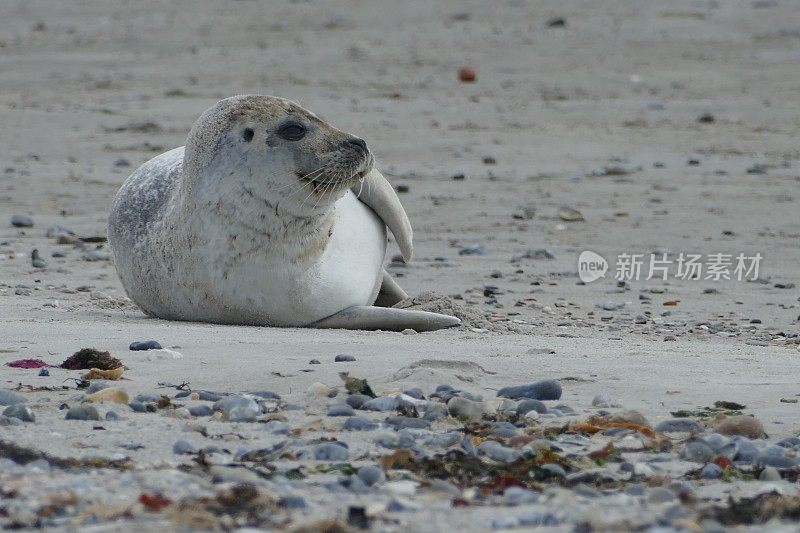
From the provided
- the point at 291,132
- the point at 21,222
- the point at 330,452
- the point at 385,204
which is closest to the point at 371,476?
the point at 330,452

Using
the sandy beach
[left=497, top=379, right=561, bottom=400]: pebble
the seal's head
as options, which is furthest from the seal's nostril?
[left=497, top=379, right=561, bottom=400]: pebble

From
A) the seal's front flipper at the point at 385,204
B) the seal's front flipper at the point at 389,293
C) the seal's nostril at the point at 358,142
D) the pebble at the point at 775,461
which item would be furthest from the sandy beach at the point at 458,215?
the seal's nostril at the point at 358,142

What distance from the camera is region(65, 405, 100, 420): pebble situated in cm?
387

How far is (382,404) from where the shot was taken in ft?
13.4

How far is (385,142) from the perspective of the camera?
1255 centimetres

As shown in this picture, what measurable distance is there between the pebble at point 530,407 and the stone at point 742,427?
0.46 metres

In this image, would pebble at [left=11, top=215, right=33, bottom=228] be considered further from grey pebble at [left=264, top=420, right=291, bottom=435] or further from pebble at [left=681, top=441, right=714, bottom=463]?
pebble at [left=681, top=441, right=714, bottom=463]

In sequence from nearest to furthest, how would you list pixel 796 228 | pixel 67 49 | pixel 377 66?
pixel 796 228
pixel 377 66
pixel 67 49

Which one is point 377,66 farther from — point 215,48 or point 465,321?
point 465,321

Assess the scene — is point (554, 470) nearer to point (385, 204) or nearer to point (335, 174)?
point (335, 174)

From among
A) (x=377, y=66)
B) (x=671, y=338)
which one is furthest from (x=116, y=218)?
(x=377, y=66)

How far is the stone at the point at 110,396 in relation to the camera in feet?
13.4

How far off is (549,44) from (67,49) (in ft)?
17.6

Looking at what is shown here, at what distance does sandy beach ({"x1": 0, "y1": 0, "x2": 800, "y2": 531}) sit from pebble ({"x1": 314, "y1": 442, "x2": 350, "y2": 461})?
4 cm
